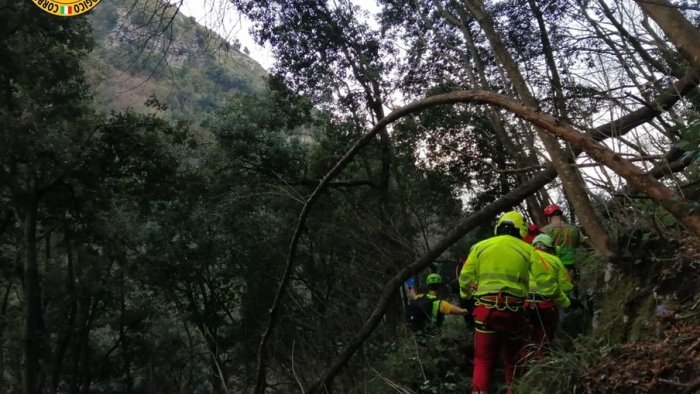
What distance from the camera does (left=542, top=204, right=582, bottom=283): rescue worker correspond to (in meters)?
6.01

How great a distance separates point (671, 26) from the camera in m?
4.16

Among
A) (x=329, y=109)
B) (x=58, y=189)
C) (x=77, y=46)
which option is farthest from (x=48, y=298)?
(x=329, y=109)

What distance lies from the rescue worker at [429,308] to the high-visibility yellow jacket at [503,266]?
2.14 m

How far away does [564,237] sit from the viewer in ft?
20.0

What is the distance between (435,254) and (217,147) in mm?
11779

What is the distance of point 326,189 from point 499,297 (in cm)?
1287

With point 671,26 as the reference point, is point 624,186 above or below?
below

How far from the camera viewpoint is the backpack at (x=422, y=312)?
7.00m

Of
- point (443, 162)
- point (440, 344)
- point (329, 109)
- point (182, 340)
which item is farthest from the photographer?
point (182, 340)

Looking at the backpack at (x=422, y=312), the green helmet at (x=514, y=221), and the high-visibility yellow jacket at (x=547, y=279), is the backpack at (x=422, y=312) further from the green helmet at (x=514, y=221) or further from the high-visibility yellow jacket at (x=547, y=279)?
the green helmet at (x=514, y=221)

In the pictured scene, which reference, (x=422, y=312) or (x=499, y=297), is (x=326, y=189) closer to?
(x=422, y=312)

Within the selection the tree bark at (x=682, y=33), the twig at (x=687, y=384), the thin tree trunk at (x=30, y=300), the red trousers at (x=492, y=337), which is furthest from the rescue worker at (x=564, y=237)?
the thin tree trunk at (x=30, y=300)

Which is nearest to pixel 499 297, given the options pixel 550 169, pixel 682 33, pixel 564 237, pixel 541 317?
pixel 541 317

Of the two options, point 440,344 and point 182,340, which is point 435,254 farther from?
point 182,340
